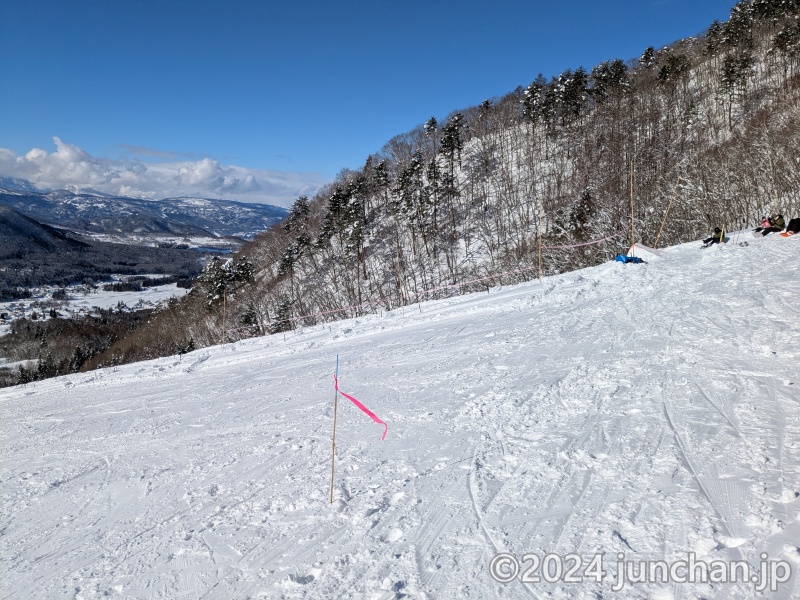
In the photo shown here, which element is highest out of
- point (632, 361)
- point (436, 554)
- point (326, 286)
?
point (326, 286)

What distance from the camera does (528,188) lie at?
59656mm

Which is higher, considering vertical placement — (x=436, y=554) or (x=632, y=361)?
(x=632, y=361)

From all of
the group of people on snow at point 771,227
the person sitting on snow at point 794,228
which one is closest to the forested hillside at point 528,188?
the group of people on snow at point 771,227

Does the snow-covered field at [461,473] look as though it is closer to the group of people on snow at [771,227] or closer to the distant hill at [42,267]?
the group of people on snow at [771,227]

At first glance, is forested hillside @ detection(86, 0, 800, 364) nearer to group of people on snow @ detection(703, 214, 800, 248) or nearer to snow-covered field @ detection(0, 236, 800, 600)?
group of people on snow @ detection(703, 214, 800, 248)

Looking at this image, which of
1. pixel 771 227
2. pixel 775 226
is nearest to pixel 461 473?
pixel 771 227

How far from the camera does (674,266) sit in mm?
13641

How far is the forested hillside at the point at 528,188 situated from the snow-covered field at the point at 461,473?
24.6 m

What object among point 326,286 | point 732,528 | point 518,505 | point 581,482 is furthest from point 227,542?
point 326,286

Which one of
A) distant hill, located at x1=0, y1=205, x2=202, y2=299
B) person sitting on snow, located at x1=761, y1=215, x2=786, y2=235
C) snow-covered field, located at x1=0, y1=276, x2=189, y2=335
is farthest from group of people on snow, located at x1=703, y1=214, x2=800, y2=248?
distant hill, located at x1=0, y1=205, x2=202, y2=299

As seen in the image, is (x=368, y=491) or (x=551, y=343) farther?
(x=551, y=343)

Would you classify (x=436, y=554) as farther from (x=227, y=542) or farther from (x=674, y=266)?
(x=674, y=266)

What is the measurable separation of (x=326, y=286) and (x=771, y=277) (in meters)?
49.2

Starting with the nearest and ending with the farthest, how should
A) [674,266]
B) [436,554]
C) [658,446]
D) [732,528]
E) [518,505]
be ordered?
1. [732,528]
2. [436,554]
3. [518,505]
4. [658,446]
5. [674,266]
